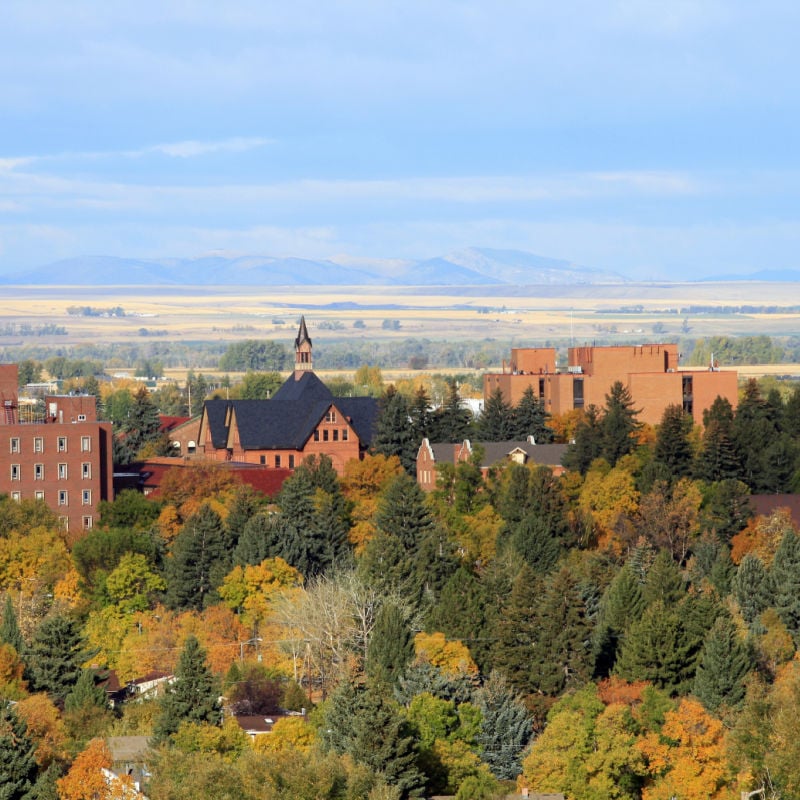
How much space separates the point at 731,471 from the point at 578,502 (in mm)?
8899

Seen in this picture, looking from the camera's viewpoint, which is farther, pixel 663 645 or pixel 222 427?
pixel 222 427

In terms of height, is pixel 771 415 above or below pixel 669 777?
above

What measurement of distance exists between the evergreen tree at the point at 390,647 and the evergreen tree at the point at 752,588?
15610 mm

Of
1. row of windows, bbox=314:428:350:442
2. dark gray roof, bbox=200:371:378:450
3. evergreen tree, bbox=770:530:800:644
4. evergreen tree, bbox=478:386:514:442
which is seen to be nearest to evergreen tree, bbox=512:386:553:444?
evergreen tree, bbox=478:386:514:442

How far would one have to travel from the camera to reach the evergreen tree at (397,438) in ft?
415

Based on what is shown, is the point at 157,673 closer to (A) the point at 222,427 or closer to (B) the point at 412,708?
(B) the point at 412,708

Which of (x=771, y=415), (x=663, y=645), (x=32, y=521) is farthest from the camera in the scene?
(x=771, y=415)

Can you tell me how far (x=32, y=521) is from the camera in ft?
357

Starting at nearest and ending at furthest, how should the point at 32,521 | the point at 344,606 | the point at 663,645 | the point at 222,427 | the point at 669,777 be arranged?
the point at 669,777 < the point at 663,645 < the point at 344,606 < the point at 32,521 < the point at 222,427

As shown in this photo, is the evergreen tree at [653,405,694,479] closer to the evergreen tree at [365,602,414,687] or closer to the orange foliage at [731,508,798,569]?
the orange foliage at [731,508,798,569]

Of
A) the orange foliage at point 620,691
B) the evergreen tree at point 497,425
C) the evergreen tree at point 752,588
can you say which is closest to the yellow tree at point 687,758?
the orange foliage at point 620,691

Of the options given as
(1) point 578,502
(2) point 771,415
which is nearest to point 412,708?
(1) point 578,502

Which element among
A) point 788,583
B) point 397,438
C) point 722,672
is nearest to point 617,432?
point 397,438

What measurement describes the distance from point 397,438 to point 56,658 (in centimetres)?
4718
